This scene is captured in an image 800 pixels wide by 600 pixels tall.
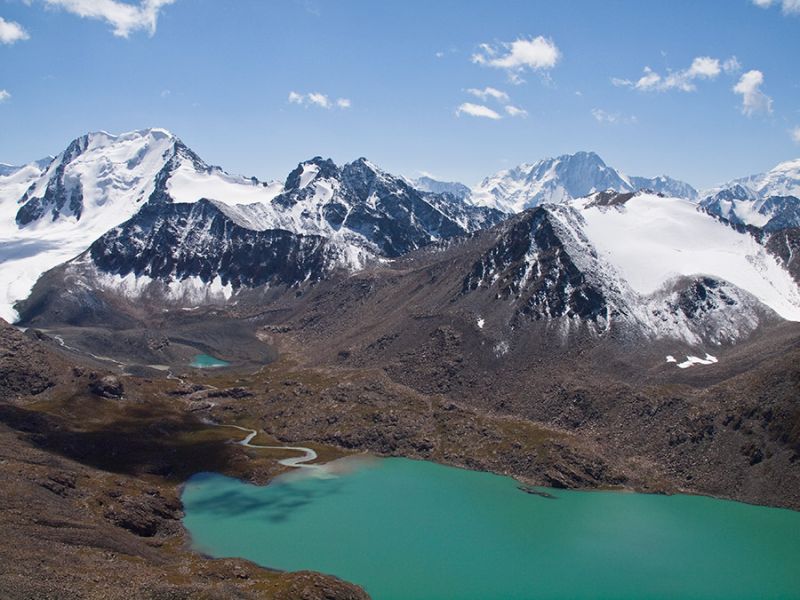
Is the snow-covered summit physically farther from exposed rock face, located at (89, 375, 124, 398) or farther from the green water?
exposed rock face, located at (89, 375, 124, 398)

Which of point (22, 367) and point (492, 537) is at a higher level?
point (22, 367)

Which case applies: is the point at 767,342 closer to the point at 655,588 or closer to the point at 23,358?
the point at 655,588

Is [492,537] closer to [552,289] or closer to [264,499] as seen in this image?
[264,499]

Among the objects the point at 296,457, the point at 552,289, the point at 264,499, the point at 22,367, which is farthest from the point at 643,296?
the point at 22,367

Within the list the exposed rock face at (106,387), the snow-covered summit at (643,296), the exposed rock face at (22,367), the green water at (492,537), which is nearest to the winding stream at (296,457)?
A: the green water at (492,537)

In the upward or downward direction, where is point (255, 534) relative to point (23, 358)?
downward

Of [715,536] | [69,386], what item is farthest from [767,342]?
[69,386]
